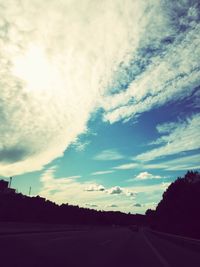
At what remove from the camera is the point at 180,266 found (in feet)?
49.0

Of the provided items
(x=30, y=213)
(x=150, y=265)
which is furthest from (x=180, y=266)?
(x=30, y=213)

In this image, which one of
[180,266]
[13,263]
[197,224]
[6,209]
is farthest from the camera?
[6,209]

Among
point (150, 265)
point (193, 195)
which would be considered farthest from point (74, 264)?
point (193, 195)

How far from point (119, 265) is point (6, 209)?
8572 centimetres

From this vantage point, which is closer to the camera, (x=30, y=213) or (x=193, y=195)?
(x=193, y=195)

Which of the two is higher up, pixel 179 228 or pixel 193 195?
pixel 193 195

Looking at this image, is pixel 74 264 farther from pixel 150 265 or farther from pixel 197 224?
pixel 197 224

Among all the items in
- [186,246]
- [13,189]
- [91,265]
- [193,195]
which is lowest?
[91,265]

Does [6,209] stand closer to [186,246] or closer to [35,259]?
[186,246]

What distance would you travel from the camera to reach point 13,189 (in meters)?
150

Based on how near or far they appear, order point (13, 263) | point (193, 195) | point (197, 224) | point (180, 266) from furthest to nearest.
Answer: point (193, 195) → point (197, 224) → point (180, 266) → point (13, 263)

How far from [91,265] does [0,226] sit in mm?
31041

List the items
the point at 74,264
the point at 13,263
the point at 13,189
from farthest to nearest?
the point at 13,189, the point at 74,264, the point at 13,263

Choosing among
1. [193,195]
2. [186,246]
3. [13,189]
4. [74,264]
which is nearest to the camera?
[74,264]
